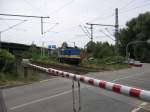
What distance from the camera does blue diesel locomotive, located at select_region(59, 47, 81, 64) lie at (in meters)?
46.9

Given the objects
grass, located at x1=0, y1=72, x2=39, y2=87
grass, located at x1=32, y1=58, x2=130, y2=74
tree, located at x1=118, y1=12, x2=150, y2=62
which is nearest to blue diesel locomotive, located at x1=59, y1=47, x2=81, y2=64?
grass, located at x1=32, y1=58, x2=130, y2=74

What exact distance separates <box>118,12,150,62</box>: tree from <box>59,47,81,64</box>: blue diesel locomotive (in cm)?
4601

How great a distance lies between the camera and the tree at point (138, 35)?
9162 centimetres

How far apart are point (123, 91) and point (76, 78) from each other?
2.43 meters

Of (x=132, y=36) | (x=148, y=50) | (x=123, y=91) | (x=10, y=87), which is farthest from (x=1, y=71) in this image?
(x=132, y=36)

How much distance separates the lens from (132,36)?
99.6 meters

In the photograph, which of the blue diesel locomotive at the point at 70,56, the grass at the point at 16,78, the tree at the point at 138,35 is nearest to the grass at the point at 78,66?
the blue diesel locomotive at the point at 70,56

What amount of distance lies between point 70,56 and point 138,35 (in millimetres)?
51196

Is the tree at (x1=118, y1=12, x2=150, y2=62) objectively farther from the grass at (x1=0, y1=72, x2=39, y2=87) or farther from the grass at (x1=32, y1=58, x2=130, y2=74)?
the grass at (x1=0, y1=72, x2=39, y2=87)

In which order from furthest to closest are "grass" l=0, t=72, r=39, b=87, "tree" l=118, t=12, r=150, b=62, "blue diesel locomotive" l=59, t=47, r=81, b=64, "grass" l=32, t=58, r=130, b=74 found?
"tree" l=118, t=12, r=150, b=62 < "blue diesel locomotive" l=59, t=47, r=81, b=64 < "grass" l=32, t=58, r=130, b=74 < "grass" l=0, t=72, r=39, b=87

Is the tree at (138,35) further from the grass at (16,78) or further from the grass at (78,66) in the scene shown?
the grass at (16,78)

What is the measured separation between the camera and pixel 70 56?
4691cm

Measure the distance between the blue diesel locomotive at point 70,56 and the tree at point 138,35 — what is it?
1811 inches

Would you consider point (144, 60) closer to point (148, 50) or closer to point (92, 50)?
point (148, 50)
